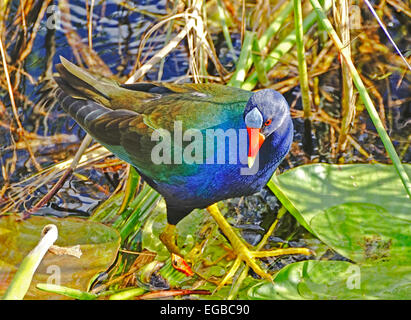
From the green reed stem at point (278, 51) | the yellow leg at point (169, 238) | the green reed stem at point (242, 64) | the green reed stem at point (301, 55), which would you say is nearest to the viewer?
the yellow leg at point (169, 238)

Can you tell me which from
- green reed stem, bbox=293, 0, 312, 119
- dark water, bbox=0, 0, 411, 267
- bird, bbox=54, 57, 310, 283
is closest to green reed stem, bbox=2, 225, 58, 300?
bird, bbox=54, 57, 310, 283

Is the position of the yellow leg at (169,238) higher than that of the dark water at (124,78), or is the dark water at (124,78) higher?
the dark water at (124,78)

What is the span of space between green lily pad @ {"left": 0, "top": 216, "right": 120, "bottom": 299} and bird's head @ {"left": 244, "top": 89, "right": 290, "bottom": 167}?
20.5 inches

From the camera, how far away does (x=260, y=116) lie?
1713 millimetres

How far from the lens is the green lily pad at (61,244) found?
1.77 m

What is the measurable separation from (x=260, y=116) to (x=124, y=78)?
119 cm

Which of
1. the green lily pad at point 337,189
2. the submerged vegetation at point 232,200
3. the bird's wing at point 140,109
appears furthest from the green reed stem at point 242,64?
the green lily pad at point 337,189

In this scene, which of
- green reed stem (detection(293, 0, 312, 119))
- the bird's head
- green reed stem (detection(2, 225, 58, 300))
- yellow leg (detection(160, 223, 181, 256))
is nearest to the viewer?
green reed stem (detection(2, 225, 58, 300))

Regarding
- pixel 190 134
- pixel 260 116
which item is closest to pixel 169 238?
pixel 190 134

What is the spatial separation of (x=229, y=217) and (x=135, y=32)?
1.22m

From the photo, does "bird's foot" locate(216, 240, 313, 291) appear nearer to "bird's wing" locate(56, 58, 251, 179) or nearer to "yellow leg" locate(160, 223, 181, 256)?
"yellow leg" locate(160, 223, 181, 256)

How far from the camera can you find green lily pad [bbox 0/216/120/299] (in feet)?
5.82

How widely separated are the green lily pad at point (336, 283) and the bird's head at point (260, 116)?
0.33 meters

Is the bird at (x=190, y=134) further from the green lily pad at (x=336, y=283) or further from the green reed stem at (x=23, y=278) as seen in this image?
the green reed stem at (x=23, y=278)
